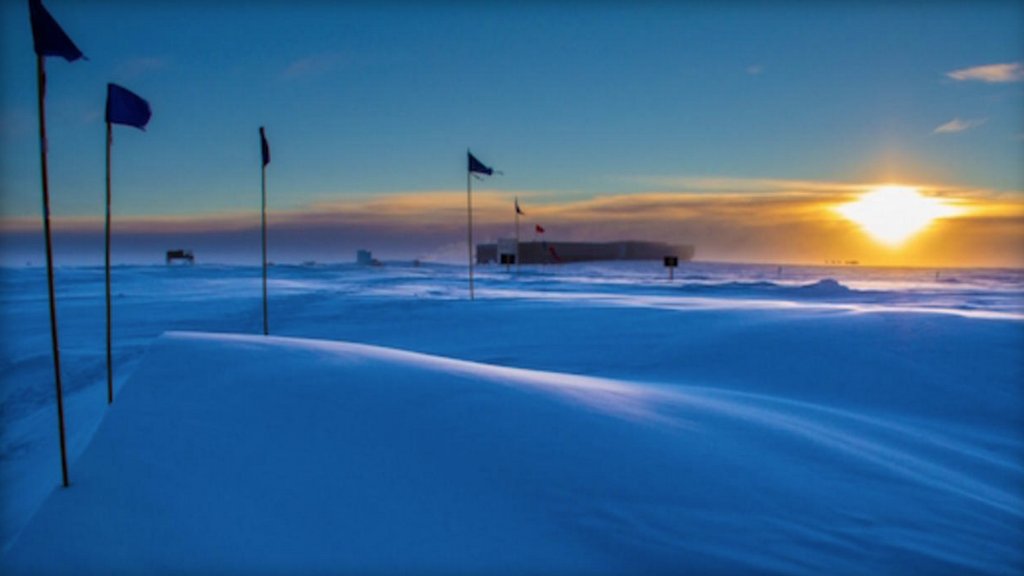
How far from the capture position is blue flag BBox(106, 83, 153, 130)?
5.74 meters

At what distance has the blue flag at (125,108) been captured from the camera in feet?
18.8

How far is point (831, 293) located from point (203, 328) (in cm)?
2520

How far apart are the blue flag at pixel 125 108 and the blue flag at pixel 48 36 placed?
1.59 meters

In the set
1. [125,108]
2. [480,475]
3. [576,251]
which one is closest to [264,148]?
[125,108]

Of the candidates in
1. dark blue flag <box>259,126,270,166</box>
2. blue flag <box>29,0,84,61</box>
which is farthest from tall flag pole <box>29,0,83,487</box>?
dark blue flag <box>259,126,270,166</box>

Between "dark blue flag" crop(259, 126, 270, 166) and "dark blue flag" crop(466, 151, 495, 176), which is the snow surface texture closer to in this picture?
"dark blue flag" crop(259, 126, 270, 166)

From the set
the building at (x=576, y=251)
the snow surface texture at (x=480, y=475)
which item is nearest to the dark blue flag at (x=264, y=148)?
the snow surface texture at (x=480, y=475)

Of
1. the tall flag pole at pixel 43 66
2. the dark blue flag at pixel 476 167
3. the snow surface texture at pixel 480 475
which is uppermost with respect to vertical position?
the dark blue flag at pixel 476 167

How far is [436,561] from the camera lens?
3.44 meters

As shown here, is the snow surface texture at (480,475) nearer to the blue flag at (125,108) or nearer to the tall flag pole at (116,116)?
the tall flag pole at (116,116)

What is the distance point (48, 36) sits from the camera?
4.13 metres

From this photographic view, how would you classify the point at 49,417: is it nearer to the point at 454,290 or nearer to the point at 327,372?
the point at 327,372

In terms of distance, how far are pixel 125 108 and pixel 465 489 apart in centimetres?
478

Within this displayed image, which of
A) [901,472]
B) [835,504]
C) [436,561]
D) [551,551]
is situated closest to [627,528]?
[551,551]
